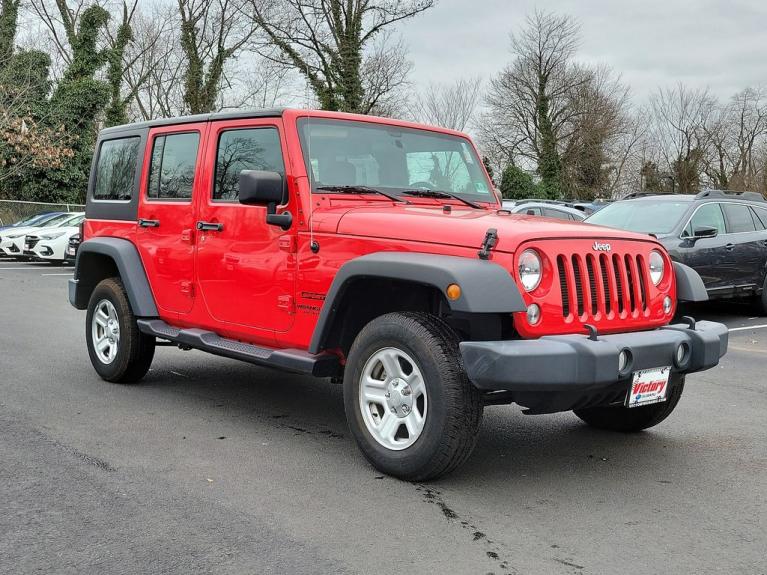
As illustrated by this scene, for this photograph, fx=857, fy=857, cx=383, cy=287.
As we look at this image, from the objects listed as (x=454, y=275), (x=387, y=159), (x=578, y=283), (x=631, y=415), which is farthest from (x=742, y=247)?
(x=454, y=275)

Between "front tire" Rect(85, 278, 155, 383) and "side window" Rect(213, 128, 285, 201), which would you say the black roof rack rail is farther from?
"front tire" Rect(85, 278, 155, 383)

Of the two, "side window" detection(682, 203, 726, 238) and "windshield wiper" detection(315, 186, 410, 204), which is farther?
"side window" detection(682, 203, 726, 238)

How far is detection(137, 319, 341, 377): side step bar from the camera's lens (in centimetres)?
483

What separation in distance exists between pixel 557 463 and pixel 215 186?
9.35ft

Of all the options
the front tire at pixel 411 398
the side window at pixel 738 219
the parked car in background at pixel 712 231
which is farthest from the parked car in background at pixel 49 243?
the front tire at pixel 411 398

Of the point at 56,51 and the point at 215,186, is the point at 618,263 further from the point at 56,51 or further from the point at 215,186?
the point at 56,51

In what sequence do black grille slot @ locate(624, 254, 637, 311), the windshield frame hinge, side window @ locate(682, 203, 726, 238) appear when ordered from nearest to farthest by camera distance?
the windshield frame hinge, black grille slot @ locate(624, 254, 637, 311), side window @ locate(682, 203, 726, 238)

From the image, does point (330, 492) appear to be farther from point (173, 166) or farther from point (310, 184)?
point (173, 166)

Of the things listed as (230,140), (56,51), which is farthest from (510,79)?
(230,140)

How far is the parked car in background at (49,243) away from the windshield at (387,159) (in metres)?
17.6

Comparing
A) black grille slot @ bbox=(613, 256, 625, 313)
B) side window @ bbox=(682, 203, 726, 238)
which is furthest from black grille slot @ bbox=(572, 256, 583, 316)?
side window @ bbox=(682, 203, 726, 238)

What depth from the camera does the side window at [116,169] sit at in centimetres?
667

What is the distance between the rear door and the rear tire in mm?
6758

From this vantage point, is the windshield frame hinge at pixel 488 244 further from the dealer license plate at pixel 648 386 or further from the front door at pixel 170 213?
the front door at pixel 170 213
